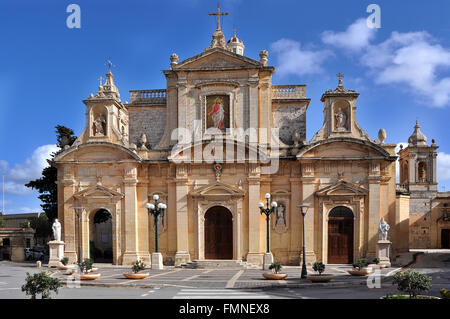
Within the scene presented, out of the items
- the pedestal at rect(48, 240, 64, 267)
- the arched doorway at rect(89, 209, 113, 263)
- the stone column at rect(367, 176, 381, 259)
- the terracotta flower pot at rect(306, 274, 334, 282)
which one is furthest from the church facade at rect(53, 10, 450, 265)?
the terracotta flower pot at rect(306, 274, 334, 282)

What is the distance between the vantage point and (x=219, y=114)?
35500 mm

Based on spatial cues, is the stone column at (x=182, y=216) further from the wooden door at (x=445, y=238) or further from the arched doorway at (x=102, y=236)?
the wooden door at (x=445, y=238)

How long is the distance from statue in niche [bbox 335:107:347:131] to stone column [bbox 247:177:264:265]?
7.08 metres

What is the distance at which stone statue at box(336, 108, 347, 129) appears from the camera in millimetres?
34781

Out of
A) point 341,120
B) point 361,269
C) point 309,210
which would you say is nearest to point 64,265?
point 309,210

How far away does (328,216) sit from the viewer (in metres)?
34.2

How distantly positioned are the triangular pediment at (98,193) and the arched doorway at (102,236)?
226 inches

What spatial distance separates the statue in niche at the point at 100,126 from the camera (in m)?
36.0

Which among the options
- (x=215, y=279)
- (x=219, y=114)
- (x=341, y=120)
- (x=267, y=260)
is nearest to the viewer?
(x=215, y=279)

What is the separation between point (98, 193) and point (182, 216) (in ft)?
21.3

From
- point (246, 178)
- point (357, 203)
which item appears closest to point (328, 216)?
point (357, 203)

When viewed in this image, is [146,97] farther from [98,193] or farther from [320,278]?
[320,278]
